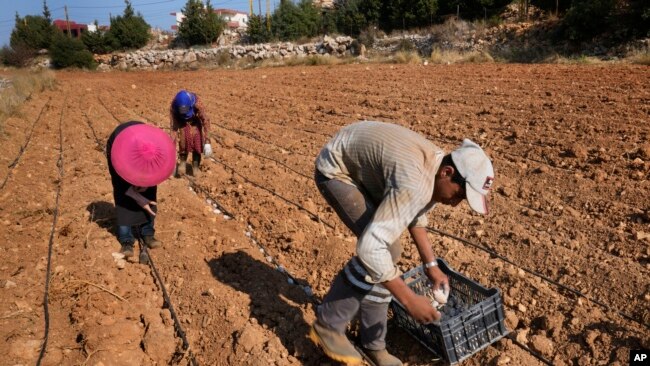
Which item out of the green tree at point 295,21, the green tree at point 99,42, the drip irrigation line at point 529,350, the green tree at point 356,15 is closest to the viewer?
the drip irrigation line at point 529,350

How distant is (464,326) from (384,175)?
1.02 meters

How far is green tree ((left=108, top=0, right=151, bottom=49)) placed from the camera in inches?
1508

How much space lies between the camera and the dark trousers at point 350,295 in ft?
8.32

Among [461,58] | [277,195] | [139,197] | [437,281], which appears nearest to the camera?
[437,281]

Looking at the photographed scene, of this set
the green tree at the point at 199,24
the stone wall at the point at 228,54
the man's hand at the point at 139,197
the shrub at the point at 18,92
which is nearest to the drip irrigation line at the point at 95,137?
the shrub at the point at 18,92

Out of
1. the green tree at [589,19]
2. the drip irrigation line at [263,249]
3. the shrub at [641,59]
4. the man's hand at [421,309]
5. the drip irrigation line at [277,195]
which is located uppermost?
the green tree at [589,19]

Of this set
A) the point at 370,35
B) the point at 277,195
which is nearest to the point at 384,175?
the point at 277,195

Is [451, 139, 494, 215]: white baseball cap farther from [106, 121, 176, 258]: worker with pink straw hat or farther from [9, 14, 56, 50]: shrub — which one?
[9, 14, 56, 50]: shrub

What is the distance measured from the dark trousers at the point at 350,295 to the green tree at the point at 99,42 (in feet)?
131

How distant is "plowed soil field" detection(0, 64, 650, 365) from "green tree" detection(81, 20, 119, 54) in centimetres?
3255

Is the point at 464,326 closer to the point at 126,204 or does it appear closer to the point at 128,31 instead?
the point at 126,204

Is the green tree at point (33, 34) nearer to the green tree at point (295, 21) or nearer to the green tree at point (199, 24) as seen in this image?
the green tree at point (199, 24)

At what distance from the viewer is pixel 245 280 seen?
3.90m

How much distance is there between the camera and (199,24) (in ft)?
119
